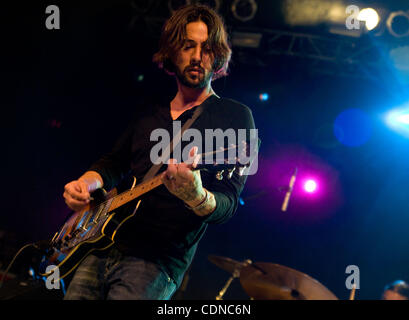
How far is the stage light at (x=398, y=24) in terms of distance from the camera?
5.20 m

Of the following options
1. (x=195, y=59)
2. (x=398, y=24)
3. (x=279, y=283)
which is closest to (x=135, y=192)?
(x=195, y=59)

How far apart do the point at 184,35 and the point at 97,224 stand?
1.73 metres

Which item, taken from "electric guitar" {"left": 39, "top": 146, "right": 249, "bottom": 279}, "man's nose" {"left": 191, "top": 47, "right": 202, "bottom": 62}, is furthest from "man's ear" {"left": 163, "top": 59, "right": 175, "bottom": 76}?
"electric guitar" {"left": 39, "top": 146, "right": 249, "bottom": 279}

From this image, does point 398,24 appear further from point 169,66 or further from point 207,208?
point 207,208

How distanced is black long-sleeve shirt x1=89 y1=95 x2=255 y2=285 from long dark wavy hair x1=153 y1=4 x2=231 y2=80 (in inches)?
17.0

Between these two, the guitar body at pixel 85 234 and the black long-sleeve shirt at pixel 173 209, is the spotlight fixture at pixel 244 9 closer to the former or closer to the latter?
the black long-sleeve shirt at pixel 173 209

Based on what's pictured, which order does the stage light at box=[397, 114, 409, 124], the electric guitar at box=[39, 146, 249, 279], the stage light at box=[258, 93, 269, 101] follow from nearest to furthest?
the electric guitar at box=[39, 146, 249, 279], the stage light at box=[397, 114, 409, 124], the stage light at box=[258, 93, 269, 101]

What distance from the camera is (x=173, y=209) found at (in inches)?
81.2

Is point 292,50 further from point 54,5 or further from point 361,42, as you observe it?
point 54,5

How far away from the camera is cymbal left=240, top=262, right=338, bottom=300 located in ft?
11.5

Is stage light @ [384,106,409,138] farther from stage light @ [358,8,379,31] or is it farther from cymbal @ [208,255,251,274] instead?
cymbal @ [208,255,251,274]

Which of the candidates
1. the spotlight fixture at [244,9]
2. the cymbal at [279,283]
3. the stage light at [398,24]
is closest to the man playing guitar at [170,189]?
the cymbal at [279,283]

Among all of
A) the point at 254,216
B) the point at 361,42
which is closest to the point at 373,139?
the point at 361,42
